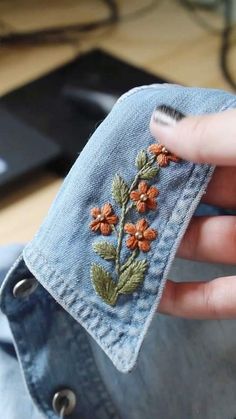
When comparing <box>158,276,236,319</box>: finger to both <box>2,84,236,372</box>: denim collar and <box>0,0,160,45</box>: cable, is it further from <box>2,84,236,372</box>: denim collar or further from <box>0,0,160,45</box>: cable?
<box>0,0,160,45</box>: cable

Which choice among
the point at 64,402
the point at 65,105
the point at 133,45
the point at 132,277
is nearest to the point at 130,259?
the point at 132,277

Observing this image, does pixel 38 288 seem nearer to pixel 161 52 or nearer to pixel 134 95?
pixel 134 95

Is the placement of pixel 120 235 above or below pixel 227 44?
above

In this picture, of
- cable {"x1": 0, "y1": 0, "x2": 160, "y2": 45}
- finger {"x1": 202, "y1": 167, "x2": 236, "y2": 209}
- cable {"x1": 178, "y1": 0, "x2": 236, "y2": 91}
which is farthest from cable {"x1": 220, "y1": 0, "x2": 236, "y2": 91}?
finger {"x1": 202, "y1": 167, "x2": 236, "y2": 209}

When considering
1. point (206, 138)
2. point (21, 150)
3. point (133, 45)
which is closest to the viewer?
point (206, 138)

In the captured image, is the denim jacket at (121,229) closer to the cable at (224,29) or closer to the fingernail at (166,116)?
the fingernail at (166,116)

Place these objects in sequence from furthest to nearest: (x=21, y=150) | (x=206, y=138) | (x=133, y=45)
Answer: (x=133, y=45)
(x=21, y=150)
(x=206, y=138)

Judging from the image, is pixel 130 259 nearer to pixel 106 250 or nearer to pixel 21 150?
pixel 106 250
